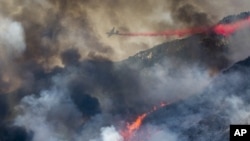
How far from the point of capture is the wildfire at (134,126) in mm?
65938

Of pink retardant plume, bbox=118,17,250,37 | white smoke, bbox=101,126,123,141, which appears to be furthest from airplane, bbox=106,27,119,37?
white smoke, bbox=101,126,123,141

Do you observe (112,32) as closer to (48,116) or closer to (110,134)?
(110,134)

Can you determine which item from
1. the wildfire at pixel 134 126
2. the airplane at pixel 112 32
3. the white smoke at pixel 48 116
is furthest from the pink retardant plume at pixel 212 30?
the white smoke at pixel 48 116

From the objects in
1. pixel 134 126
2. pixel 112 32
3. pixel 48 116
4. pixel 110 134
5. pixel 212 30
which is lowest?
pixel 110 134

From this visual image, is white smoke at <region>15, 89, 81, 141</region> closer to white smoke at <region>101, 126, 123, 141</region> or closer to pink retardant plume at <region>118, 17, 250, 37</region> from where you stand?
white smoke at <region>101, 126, 123, 141</region>

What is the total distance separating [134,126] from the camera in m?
68.2

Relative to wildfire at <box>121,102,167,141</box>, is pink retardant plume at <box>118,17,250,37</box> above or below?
above

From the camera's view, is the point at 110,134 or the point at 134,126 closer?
the point at 110,134

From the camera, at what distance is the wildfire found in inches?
2596

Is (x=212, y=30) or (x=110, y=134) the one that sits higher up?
(x=212, y=30)

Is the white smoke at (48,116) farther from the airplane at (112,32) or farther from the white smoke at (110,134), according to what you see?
the airplane at (112,32)

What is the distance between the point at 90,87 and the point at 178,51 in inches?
715

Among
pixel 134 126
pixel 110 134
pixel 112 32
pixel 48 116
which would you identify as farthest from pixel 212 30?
pixel 48 116

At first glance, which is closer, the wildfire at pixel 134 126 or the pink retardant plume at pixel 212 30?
the wildfire at pixel 134 126
